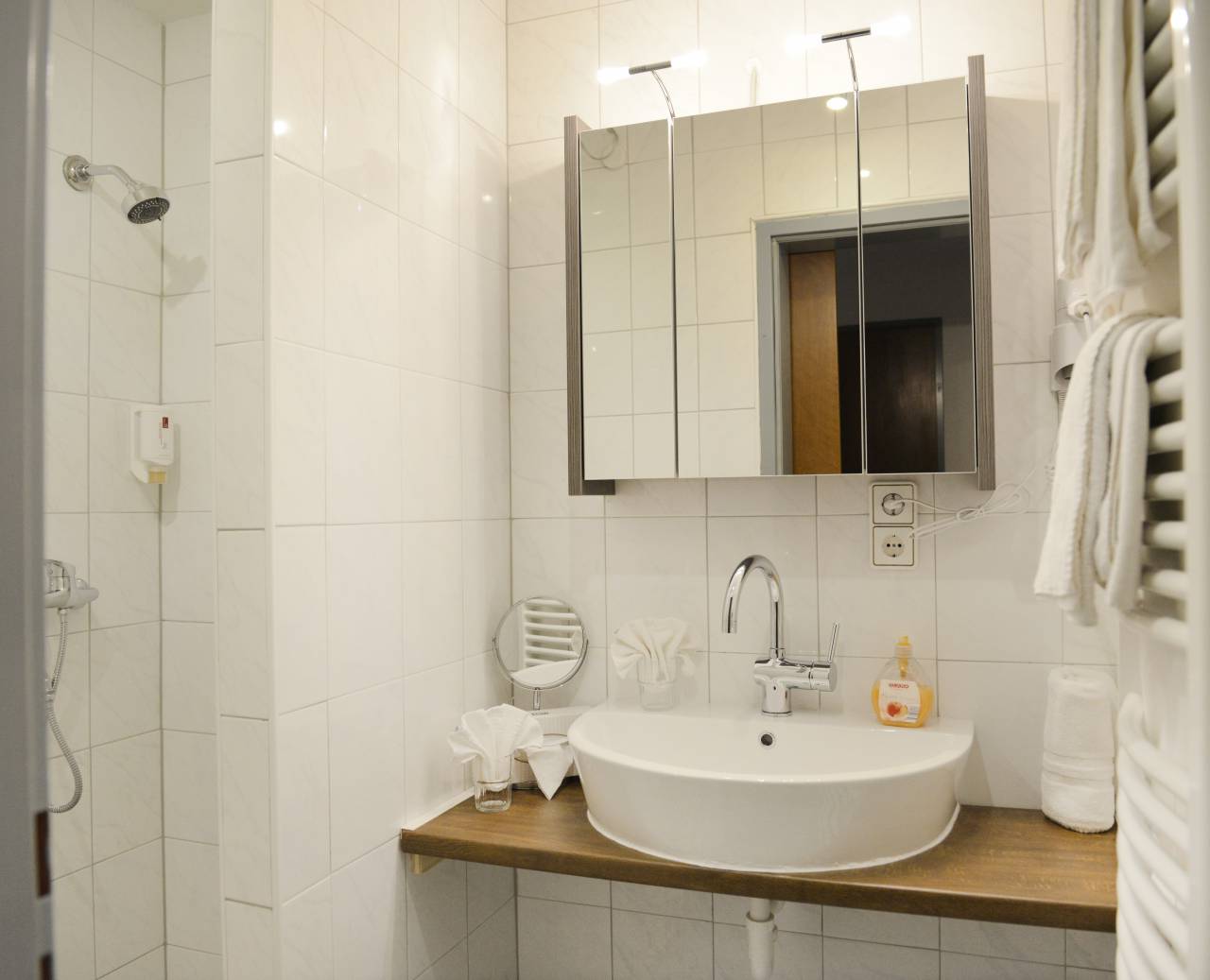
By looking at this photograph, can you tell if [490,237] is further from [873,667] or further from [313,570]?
[873,667]

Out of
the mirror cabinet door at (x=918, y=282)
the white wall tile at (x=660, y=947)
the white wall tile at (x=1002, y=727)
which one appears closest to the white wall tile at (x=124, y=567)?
the white wall tile at (x=660, y=947)

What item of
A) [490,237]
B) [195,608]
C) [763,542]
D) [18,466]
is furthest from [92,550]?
[18,466]

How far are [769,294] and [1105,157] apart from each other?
1.00m

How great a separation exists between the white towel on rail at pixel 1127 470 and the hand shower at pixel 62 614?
5.65 ft

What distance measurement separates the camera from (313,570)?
1.31m

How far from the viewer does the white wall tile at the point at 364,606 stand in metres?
1.36

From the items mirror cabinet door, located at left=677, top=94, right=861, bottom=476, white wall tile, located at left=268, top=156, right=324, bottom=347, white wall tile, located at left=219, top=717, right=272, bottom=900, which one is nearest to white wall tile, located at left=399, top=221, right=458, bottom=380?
white wall tile, located at left=268, top=156, right=324, bottom=347

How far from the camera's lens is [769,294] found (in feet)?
5.41

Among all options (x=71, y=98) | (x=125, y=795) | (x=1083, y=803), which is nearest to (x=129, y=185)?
(x=71, y=98)

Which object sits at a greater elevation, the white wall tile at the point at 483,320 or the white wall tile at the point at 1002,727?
the white wall tile at the point at 483,320

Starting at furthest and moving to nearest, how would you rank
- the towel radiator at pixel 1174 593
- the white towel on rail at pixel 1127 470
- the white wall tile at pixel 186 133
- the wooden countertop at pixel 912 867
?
the white wall tile at pixel 186 133 < the wooden countertop at pixel 912 867 < the white towel on rail at pixel 1127 470 < the towel radiator at pixel 1174 593

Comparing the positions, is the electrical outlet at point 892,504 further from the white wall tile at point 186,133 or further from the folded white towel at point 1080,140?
the white wall tile at point 186,133

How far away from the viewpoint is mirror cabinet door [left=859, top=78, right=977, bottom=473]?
153cm

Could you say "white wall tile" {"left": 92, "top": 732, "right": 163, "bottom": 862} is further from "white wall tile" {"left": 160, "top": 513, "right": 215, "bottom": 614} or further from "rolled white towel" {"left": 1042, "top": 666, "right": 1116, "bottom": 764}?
"rolled white towel" {"left": 1042, "top": 666, "right": 1116, "bottom": 764}
